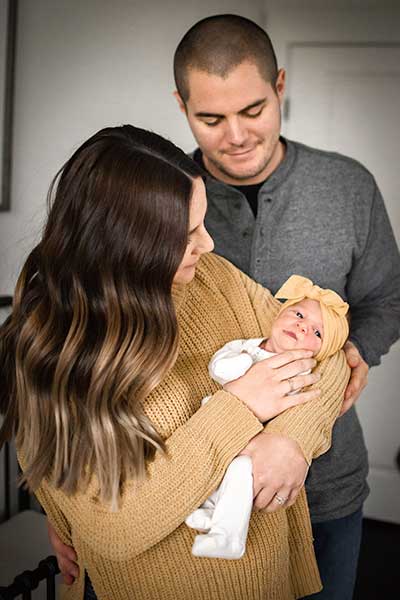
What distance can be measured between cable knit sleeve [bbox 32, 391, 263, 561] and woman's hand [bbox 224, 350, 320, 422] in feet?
0.09

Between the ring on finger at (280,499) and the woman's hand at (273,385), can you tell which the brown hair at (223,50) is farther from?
the ring on finger at (280,499)

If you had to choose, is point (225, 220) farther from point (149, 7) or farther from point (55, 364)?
point (149, 7)

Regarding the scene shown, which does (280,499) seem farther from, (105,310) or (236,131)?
(236,131)

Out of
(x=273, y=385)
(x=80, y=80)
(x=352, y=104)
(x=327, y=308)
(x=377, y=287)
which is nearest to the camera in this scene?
(x=273, y=385)

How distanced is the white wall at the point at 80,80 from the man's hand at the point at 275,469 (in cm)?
106

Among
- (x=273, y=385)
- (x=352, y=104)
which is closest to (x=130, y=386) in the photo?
(x=273, y=385)

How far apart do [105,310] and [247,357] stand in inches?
9.2

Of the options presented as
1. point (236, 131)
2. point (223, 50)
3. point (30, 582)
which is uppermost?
point (223, 50)

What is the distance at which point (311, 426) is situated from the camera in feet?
3.34

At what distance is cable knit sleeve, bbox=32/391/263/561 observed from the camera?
0.94 m

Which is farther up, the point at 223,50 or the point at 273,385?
the point at 223,50

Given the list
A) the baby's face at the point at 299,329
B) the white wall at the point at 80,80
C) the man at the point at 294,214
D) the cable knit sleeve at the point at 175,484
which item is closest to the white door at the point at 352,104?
the white wall at the point at 80,80

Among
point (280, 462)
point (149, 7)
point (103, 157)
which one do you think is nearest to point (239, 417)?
point (280, 462)

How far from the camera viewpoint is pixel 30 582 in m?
1.17
